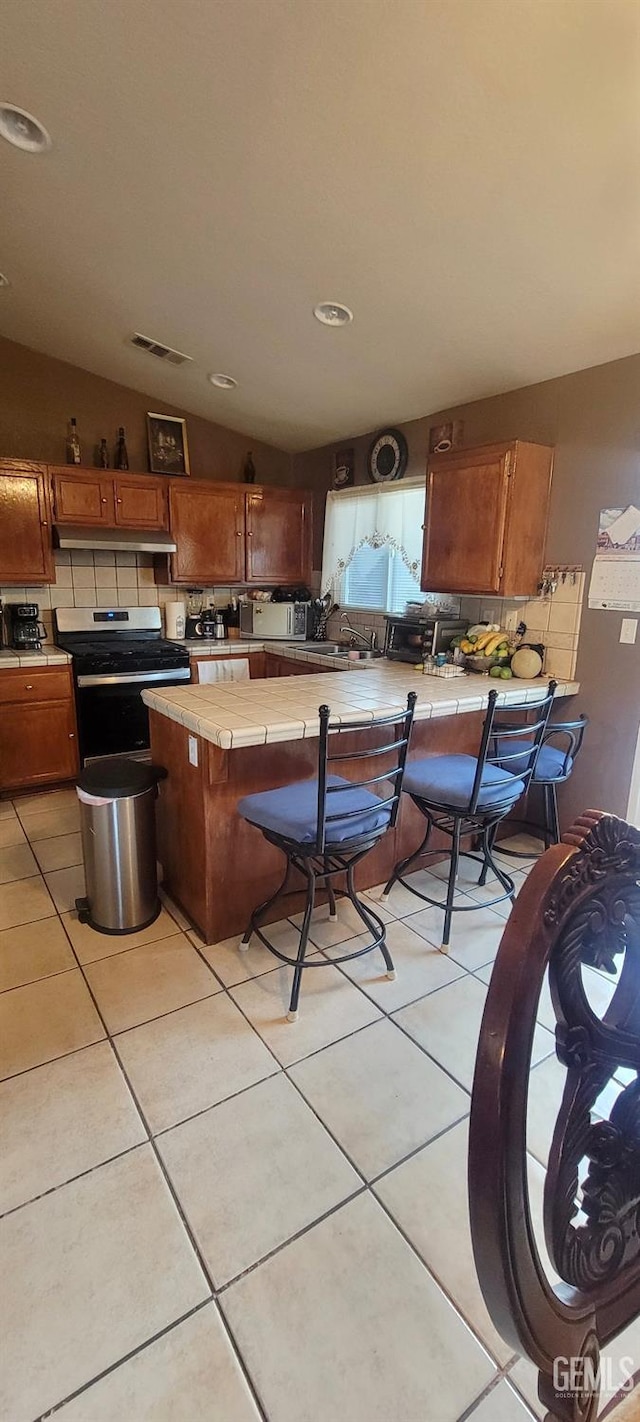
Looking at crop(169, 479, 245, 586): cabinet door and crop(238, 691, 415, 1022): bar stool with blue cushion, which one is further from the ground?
crop(169, 479, 245, 586): cabinet door

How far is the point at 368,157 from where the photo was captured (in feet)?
6.16

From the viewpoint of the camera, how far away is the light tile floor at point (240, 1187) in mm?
1103

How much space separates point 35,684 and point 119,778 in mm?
1692

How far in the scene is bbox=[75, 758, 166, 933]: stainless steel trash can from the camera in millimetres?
2299

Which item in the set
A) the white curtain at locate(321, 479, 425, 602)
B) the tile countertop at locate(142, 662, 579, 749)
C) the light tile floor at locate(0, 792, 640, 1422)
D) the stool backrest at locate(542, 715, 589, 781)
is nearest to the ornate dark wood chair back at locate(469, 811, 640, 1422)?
the light tile floor at locate(0, 792, 640, 1422)

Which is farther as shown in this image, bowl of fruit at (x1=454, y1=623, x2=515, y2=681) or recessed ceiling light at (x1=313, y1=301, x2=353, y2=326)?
bowl of fruit at (x1=454, y1=623, x2=515, y2=681)

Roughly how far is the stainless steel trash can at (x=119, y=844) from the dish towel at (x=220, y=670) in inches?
67.7

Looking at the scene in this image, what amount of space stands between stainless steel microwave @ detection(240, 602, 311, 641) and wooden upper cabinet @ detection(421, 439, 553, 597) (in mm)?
1477

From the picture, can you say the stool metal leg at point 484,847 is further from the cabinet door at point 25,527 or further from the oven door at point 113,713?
the cabinet door at point 25,527

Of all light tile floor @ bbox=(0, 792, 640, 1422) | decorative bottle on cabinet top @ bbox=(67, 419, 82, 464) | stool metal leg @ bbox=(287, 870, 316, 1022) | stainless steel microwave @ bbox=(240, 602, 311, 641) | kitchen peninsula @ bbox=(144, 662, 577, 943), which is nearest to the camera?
light tile floor @ bbox=(0, 792, 640, 1422)

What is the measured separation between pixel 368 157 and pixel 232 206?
1.93 ft

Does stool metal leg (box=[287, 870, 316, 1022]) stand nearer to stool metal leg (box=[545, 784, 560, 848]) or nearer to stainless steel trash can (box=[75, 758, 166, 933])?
stainless steel trash can (box=[75, 758, 166, 933])

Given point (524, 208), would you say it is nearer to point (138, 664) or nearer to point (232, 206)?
point (232, 206)

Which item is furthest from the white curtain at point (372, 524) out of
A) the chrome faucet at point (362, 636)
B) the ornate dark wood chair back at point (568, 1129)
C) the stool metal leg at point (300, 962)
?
the ornate dark wood chair back at point (568, 1129)
